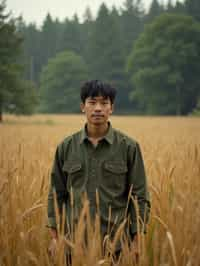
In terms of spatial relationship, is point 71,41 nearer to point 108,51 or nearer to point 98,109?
point 108,51

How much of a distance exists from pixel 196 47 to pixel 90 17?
111 feet

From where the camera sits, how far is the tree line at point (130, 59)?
39.6 meters

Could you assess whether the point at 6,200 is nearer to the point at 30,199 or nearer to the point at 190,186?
the point at 30,199

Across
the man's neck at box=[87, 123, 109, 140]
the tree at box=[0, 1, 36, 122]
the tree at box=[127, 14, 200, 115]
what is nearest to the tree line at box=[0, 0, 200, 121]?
the tree at box=[127, 14, 200, 115]

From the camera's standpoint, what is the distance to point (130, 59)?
42875 millimetres

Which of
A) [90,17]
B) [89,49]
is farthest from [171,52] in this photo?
[90,17]

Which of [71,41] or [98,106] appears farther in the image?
[71,41]

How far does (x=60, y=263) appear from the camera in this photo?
4.41 ft

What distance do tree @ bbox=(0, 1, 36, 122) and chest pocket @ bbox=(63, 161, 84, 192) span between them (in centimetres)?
1754

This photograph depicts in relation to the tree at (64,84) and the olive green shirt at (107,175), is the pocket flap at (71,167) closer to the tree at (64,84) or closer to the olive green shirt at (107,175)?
the olive green shirt at (107,175)

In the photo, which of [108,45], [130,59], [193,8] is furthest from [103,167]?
[108,45]

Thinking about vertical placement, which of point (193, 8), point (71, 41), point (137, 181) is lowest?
point (137, 181)

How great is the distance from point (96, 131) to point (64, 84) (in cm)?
4582

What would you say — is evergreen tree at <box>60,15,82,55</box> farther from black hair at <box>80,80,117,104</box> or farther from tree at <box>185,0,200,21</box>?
black hair at <box>80,80,117,104</box>
